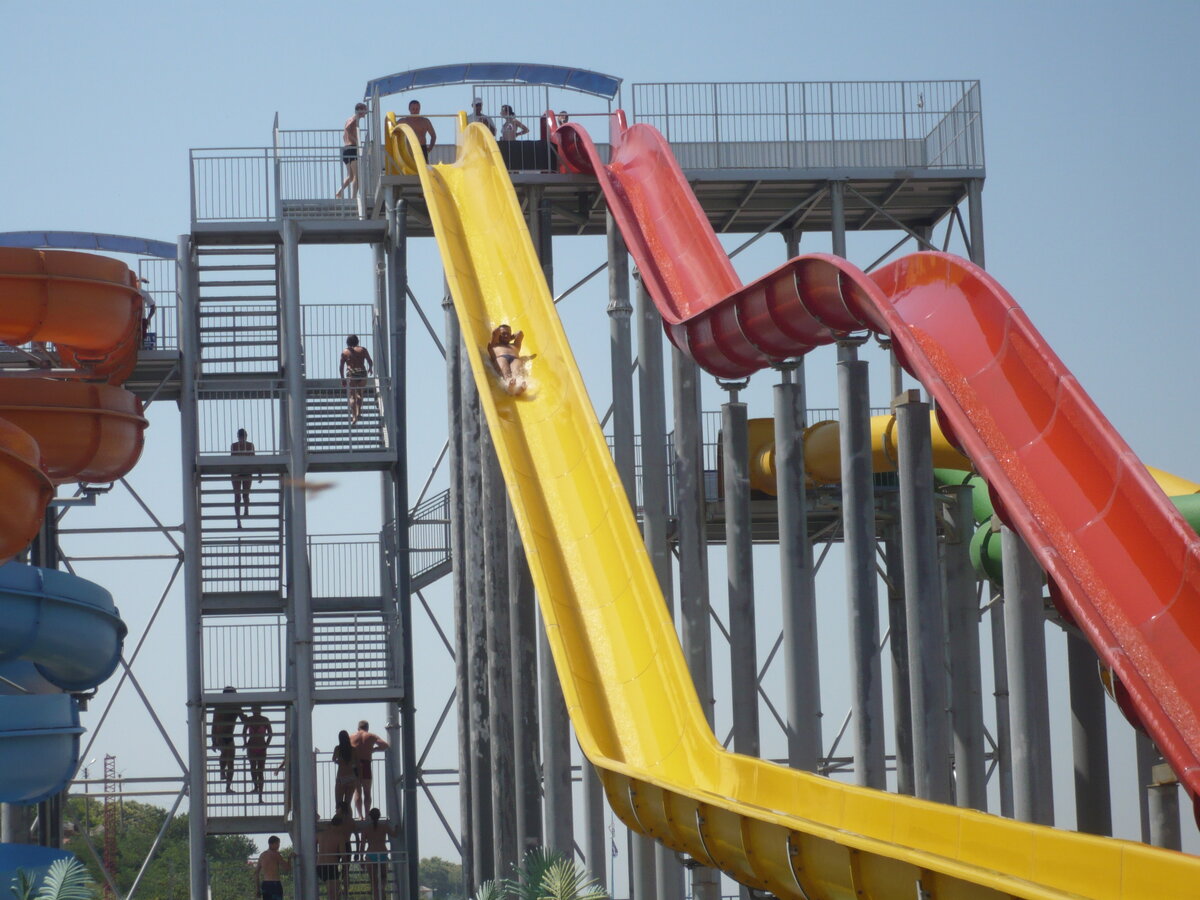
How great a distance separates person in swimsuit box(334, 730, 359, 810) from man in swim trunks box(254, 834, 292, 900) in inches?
37.0

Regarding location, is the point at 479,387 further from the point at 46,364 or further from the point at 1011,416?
the point at 46,364

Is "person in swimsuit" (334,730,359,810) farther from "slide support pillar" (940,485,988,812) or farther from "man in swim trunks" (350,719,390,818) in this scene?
"slide support pillar" (940,485,988,812)

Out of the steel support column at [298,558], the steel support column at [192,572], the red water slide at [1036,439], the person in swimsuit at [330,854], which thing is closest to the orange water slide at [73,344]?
the steel support column at [192,572]

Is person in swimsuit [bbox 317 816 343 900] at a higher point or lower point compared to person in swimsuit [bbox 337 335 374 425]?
lower

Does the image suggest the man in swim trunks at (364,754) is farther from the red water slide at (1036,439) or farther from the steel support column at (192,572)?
the red water slide at (1036,439)

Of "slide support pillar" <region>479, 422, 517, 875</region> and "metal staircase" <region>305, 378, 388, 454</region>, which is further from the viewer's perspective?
"metal staircase" <region>305, 378, 388, 454</region>

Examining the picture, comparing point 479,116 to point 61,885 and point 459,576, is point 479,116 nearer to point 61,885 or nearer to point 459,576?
point 459,576

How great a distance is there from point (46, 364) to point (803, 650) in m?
10.8

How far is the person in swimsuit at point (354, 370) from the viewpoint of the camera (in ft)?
67.6

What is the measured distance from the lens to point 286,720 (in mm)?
19891

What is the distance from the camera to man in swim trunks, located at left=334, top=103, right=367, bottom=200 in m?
21.8

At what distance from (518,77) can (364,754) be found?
7.70 metres

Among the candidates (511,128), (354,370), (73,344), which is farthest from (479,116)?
(73,344)

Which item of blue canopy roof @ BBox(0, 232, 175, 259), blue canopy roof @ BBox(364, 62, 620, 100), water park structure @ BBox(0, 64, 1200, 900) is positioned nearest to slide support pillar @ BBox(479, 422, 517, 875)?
water park structure @ BBox(0, 64, 1200, 900)
